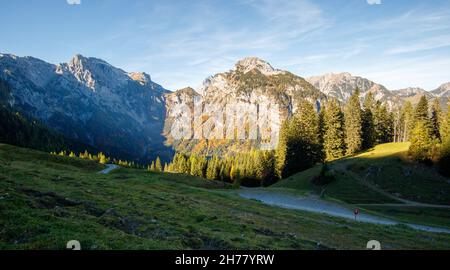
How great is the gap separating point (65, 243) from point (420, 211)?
5762cm

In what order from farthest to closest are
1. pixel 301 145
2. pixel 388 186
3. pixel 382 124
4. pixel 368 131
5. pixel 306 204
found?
pixel 382 124, pixel 368 131, pixel 301 145, pixel 388 186, pixel 306 204

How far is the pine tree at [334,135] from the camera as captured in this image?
Result: 322ft

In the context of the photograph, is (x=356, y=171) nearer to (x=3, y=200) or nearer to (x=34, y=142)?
(x=3, y=200)

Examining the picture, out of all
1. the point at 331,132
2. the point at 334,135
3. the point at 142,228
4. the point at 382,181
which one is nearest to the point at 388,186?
the point at 382,181

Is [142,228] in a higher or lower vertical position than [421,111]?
lower

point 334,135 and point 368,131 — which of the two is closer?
point 334,135

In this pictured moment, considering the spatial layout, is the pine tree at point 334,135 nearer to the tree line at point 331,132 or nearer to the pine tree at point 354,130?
the tree line at point 331,132

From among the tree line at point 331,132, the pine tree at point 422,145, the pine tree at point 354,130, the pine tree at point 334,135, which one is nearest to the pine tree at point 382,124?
the tree line at point 331,132

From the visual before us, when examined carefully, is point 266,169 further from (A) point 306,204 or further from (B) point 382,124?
(A) point 306,204

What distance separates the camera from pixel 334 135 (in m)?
98.9

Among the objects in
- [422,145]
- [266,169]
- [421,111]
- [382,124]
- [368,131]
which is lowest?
[266,169]

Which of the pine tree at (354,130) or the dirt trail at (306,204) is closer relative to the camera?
the dirt trail at (306,204)

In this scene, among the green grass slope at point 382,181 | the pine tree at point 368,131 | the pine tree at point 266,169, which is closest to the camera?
the green grass slope at point 382,181
